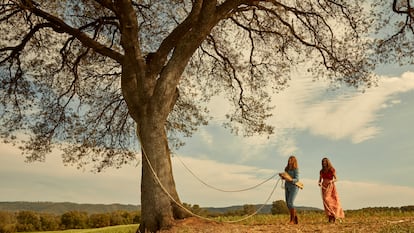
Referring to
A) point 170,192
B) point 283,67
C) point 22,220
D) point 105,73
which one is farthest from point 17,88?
point 22,220

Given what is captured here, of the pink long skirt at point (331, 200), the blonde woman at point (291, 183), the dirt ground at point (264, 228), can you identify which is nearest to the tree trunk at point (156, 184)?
the dirt ground at point (264, 228)

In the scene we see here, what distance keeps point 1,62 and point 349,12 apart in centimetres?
1544

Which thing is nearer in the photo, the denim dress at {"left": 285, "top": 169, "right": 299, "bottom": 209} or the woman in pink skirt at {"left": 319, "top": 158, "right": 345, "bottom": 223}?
the denim dress at {"left": 285, "top": 169, "right": 299, "bottom": 209}

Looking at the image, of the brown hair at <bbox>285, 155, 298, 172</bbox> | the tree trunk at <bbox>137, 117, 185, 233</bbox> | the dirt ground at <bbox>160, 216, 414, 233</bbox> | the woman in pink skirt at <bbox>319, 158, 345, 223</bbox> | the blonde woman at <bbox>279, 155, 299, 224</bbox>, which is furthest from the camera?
the woman in pink skirt at <bbox>319, 158, 345, 223</bbox>

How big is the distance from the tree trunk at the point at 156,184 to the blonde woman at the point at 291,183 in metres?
3.79

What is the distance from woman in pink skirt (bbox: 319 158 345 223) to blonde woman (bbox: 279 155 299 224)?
3.74ft

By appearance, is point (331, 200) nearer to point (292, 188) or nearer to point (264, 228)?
point (292, 188)

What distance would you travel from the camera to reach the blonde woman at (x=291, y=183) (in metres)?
15.6

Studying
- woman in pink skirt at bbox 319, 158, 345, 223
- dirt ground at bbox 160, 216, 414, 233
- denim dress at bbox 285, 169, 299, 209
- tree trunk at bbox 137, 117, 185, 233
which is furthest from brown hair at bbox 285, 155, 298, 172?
tree trunk at bbox 137, 117, 185, 233

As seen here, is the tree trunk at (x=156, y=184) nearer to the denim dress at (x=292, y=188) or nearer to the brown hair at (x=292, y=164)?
the denim dress at (x=292, y=188)

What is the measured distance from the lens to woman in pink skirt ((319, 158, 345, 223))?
16.1 m

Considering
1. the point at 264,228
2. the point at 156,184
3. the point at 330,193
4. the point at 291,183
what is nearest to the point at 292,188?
the point at 291,183

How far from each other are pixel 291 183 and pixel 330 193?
61.7 inches

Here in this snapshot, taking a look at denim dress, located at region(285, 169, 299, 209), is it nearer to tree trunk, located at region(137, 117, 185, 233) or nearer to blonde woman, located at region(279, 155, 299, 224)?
→ blonde woman, located at region(279, 155, 299, 224)
